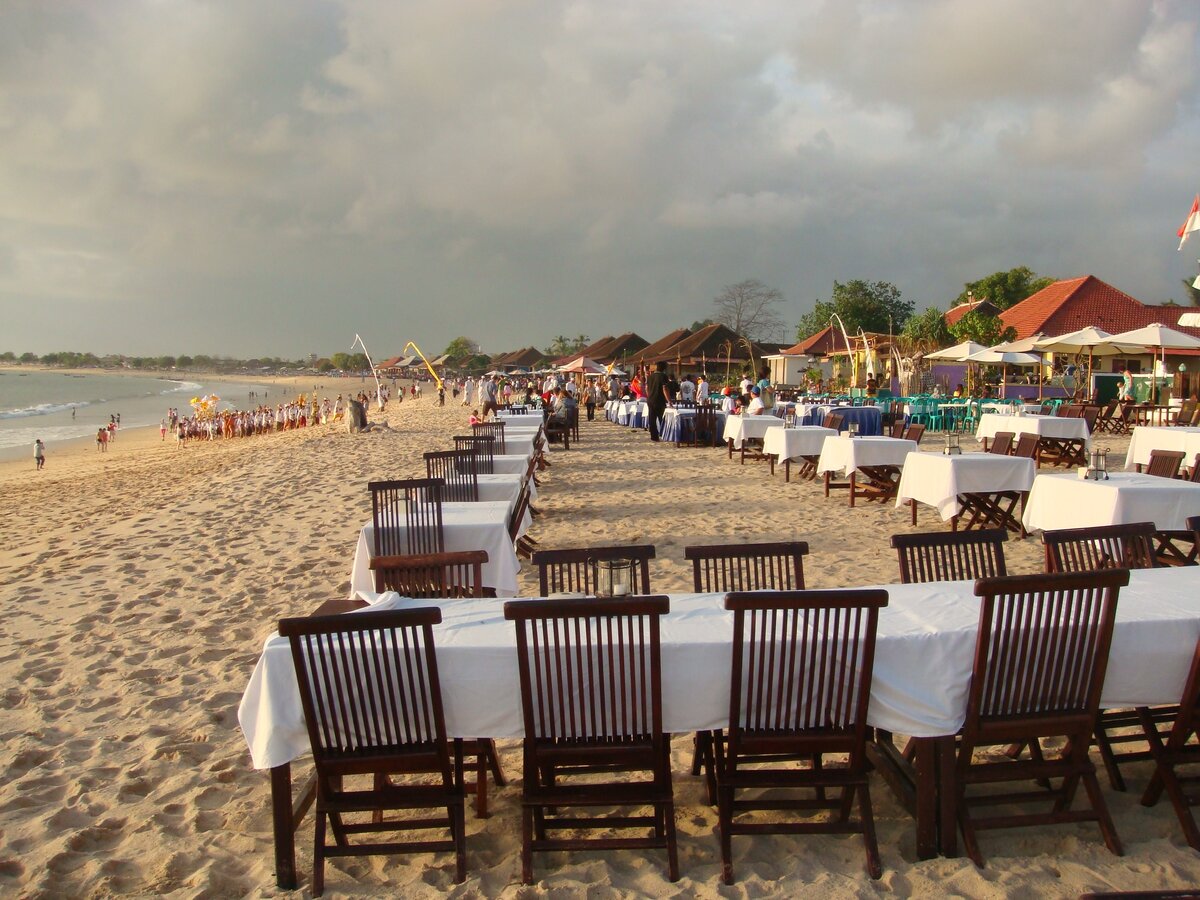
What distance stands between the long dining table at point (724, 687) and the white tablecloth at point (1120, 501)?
3302mm

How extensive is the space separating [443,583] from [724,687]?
173 centimetres

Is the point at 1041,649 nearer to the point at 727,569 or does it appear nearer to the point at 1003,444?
the point at 727,569

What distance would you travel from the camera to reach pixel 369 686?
238 centimetres

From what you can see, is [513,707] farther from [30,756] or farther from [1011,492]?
[1011,492]

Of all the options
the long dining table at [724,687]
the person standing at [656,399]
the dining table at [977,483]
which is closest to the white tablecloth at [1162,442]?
the dining table at [977,483]

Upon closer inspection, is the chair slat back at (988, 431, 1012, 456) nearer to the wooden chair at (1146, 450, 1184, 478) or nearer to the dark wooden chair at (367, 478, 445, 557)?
the wooden chair at (1146, 450, 1184, 478)

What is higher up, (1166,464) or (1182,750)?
(1166,464)

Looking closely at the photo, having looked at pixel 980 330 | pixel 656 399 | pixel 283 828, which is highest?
pixel 980 330

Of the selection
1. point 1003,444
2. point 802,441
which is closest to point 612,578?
point 1003,444

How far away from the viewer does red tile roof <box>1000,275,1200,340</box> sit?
2903 centimetres

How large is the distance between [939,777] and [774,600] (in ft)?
2.84

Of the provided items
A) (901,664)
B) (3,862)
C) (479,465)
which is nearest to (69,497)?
(479,465)

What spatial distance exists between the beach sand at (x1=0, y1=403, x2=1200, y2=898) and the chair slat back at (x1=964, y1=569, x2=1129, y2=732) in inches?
20.5

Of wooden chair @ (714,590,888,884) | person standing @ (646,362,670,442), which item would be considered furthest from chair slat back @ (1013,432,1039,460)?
person standing @ (646,362,670,442)
